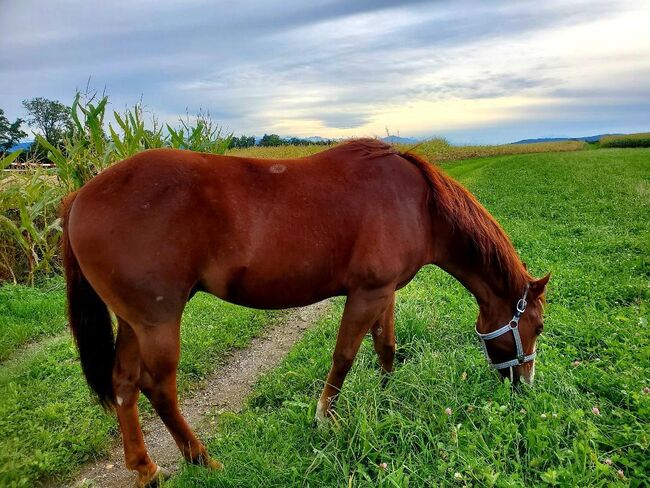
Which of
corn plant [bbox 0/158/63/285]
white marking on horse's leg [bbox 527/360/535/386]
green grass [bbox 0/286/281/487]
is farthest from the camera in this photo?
corn plant [bbox 0/158/63/285]

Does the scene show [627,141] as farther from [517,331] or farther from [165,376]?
[165,376]

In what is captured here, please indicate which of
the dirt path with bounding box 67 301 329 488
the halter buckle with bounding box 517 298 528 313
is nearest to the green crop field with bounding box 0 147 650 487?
the dirt path with bounding box 67 301 329 488

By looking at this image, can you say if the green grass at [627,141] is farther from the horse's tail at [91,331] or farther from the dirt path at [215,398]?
the horse's tail at [91,331]

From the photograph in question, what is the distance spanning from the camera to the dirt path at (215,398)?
310 centimetres

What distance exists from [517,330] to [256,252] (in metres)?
2.05

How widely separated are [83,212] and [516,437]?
291 centimetres

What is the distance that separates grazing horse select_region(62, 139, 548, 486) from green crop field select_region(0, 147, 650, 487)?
0.30 meters

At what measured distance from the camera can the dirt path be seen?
10.2ft

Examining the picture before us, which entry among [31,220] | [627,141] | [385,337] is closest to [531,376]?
[385,337]

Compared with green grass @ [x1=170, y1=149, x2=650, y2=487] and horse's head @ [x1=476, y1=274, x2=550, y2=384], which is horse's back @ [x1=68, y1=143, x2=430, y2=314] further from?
green grass @ [x1=170, y1=149, x2=650, y2=487]

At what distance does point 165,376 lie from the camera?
258 cm

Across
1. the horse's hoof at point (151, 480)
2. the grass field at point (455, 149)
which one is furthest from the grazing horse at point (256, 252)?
the grass field at point (455, 149)

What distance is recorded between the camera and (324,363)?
4.12 m

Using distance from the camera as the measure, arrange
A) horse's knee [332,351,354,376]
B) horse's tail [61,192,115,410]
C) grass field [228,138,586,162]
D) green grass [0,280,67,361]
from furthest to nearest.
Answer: grass field [228,138,586,162], green grass [0,280,67,361], horse's knee [332,351,354,376], horse's tail [61,192,115,410]
